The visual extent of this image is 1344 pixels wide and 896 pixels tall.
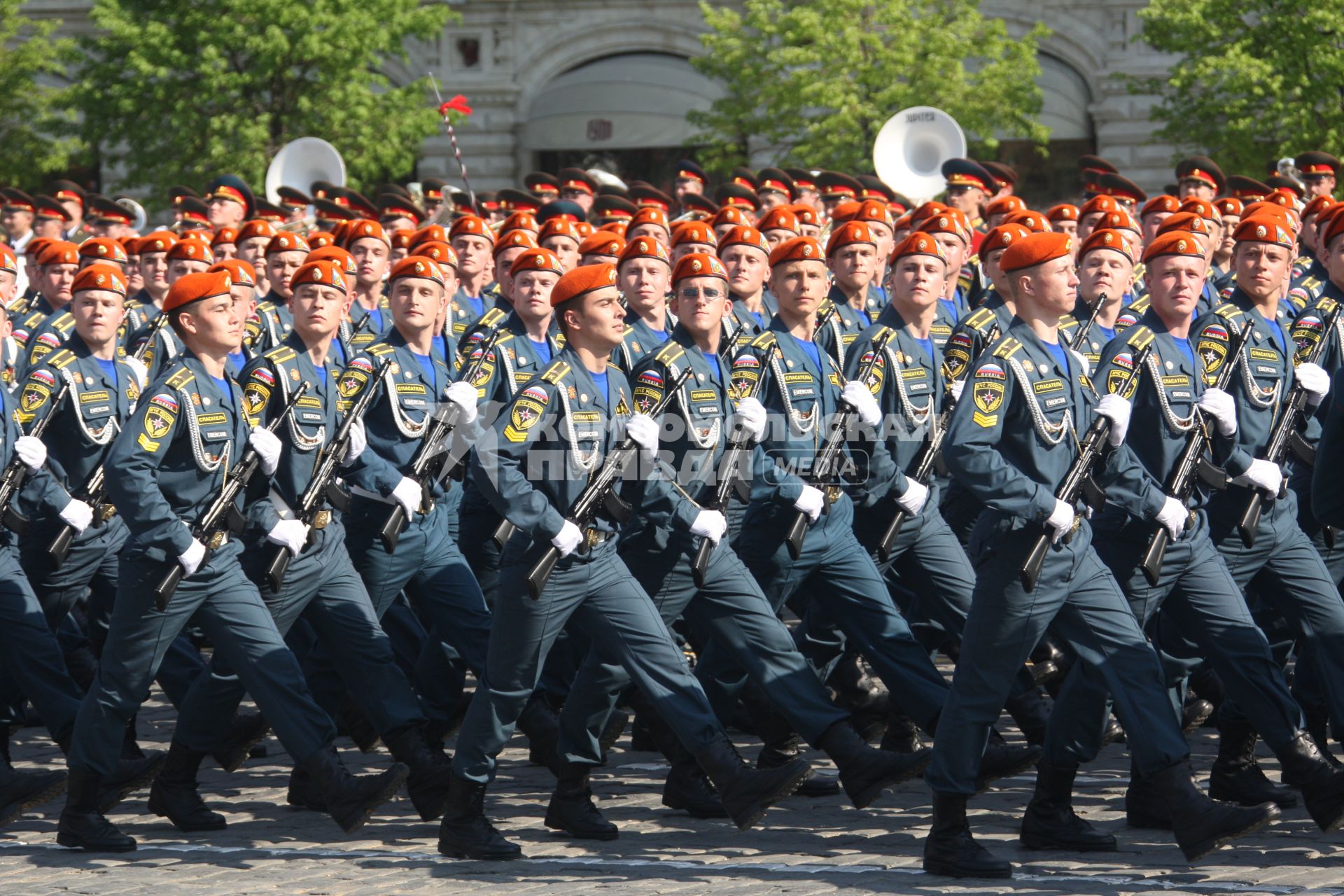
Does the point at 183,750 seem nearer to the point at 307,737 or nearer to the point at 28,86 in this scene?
the point at 307,737

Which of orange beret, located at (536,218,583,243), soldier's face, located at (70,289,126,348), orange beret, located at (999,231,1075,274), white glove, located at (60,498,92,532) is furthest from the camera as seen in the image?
orange beret, located at (536,218,583,243)

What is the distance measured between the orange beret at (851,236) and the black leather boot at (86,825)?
4.05 m

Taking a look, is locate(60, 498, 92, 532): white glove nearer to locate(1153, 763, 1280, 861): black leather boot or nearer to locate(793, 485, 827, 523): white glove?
locate(793, 485, 827, 523): white glove

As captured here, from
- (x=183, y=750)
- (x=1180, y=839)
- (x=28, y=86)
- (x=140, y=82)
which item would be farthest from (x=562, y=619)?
(x=28, y=86)

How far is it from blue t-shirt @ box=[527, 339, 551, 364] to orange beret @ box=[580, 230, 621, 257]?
45 cm

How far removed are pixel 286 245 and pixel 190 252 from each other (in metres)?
0.60

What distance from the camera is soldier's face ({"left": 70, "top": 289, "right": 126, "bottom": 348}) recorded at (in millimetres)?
8422

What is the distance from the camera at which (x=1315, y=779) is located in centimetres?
647

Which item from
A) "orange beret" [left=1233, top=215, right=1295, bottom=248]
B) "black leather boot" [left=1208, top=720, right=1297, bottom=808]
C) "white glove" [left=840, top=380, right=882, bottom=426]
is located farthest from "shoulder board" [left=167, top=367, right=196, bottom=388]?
"orange beret" [left=1233, top=215, right=1295, bottom=248]

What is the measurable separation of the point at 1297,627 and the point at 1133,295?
3.85m

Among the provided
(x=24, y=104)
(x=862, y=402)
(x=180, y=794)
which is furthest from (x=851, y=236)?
(x=24, y=104)

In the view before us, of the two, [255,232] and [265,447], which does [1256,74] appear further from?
[265,447]

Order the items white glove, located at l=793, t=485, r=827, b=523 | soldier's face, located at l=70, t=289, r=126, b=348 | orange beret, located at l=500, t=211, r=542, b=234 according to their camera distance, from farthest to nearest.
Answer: orange beret, located at l=500, t=211, r=542, b=234
soldier's face, located at l=70, t=289, r=126, b=348
white glove, located at l=793, t=485, r=827, b=523

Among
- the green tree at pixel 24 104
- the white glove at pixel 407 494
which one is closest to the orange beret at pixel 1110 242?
the white glove at pixel 407 494
